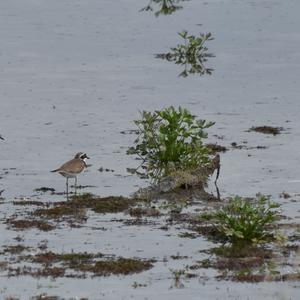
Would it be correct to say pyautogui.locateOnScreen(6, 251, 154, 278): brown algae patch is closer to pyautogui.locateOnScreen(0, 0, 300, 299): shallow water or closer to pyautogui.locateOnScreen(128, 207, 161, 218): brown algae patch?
pyautogui.locateOnScreen(0, 0, 300, 299): shallow water

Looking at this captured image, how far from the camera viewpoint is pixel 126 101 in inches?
1478

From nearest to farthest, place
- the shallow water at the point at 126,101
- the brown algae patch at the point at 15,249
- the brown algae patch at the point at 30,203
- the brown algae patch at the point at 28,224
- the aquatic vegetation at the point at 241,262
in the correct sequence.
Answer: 1. the aquatic vegetation at the point at 241,262
2. the brown algae patch at the point at 15,249
3. the shallow water at the point at 126,101
4. the brown algae patch at the point at 28,224
5. the brown algae patch at the point at 30,203

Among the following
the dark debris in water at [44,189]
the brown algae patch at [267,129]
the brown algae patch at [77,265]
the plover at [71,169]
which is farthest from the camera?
the brown algae patch at [267,129]

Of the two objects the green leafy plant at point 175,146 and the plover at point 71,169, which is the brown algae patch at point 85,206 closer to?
the plover at point 71,169

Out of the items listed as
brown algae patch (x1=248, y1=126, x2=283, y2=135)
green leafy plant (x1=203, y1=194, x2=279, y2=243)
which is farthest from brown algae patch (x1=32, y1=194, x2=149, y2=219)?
brown algae patch (x1=248, y1=126, x2=283, y2=135)

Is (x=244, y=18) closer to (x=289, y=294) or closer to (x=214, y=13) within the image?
(x=214, y=13)

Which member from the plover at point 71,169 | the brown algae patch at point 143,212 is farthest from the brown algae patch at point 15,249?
the plover at point 71,169

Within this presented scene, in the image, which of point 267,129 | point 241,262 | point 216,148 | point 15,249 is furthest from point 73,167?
point 267,129

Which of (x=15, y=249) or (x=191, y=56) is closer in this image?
(x=15, y=249)

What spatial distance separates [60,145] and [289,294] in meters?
13.7

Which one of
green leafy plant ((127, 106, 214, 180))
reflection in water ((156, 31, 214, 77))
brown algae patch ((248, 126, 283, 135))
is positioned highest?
reflection in water ((156, 31, 214, 77))

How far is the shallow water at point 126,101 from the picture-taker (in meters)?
21.5

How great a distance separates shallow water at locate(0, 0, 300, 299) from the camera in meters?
21.5

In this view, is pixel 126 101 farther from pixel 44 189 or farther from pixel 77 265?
pixel 77 265
